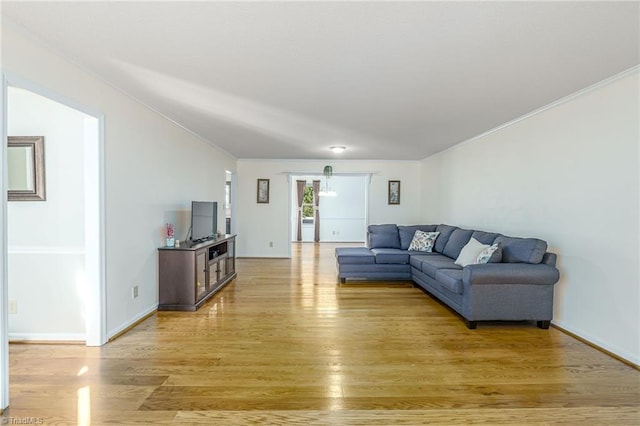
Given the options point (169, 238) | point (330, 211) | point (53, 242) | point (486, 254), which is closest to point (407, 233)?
point (486, 254)

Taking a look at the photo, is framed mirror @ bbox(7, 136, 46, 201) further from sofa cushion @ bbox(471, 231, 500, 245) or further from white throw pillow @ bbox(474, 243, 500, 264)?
sofa cushion @ bbox(471, 231, 500, 245)

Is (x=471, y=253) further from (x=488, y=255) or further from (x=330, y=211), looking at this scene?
(x=330, y=211)

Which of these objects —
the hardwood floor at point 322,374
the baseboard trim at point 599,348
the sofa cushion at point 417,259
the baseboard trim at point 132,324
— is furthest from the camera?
the sofa cushion at point 417,259

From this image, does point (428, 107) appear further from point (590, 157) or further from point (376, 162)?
point (376, 162)

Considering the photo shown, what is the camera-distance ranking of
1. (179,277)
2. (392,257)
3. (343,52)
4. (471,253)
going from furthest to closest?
(392,257) < (471,253) < (179,277) < (343,52)

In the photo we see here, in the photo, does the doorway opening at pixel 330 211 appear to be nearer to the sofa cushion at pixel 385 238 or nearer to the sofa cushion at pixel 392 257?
the sofa cushion at pixel 385 238

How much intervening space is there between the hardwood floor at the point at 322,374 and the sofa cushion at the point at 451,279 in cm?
39

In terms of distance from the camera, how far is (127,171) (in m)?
3.25

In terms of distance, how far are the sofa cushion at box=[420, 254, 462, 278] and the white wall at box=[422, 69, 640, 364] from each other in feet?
3.01

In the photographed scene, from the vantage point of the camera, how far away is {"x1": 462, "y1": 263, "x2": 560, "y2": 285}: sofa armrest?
326 centimetres

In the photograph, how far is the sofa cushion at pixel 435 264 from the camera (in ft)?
13.5

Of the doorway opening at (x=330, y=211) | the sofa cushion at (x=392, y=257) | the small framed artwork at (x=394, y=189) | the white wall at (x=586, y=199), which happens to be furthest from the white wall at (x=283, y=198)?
the doorway opening at (x=330, y=211)

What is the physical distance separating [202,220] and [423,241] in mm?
3719

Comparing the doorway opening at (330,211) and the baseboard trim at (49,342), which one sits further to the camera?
the doorway opening at (330,211)
